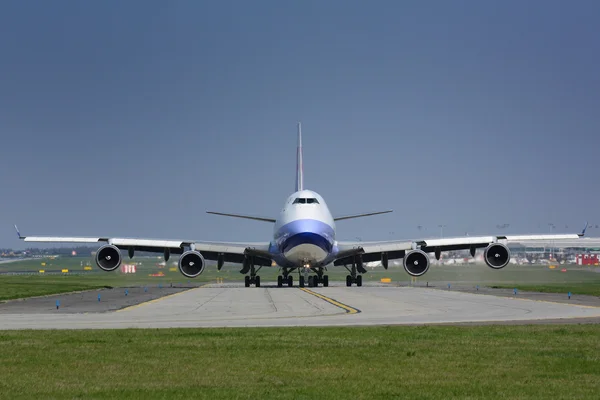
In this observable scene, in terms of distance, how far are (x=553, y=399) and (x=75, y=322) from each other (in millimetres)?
19092

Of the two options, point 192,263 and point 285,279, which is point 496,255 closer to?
point 285,279

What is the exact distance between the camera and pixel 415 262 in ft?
186

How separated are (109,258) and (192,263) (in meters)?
5.31

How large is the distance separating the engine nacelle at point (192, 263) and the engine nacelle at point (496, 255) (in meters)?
18.2

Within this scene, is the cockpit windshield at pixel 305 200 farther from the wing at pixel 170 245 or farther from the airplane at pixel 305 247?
the wing at pixel 170 245

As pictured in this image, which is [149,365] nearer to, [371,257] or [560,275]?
[371,257]

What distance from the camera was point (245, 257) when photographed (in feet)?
206

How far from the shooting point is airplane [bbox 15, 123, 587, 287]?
181 feet

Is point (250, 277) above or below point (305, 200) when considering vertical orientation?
below

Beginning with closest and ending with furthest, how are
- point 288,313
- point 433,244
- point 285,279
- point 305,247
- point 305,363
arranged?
point 305,363 < point 288,313 < point 305,247 < point 433,244 < point 285,279

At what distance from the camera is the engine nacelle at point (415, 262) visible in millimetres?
56438

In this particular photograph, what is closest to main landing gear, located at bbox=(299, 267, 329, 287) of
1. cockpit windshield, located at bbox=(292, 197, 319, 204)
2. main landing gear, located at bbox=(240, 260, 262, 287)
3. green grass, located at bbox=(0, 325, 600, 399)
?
main landing gear, located at bbox=(240, 260, 262, 287)

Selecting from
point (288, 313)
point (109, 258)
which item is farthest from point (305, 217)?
point (288, 313)

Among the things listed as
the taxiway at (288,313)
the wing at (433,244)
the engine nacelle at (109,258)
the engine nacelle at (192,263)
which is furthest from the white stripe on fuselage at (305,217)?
the taxiway at (288,313)
